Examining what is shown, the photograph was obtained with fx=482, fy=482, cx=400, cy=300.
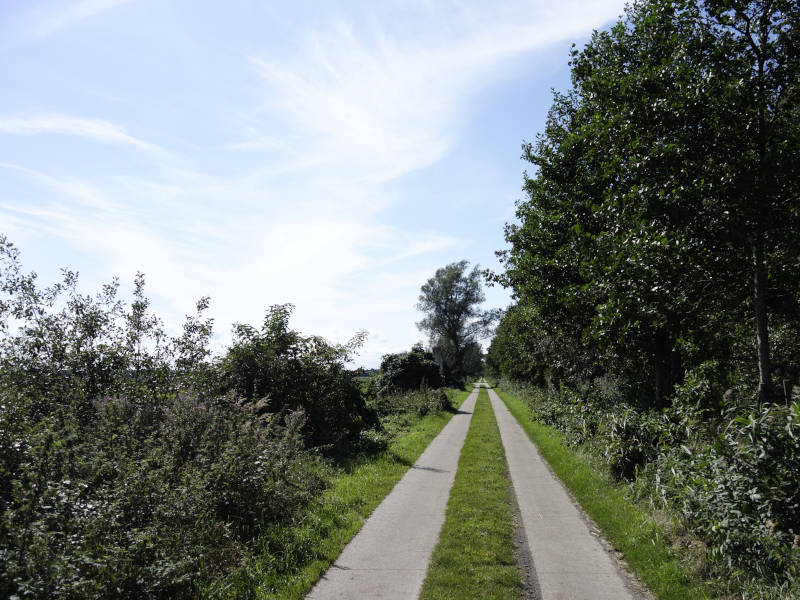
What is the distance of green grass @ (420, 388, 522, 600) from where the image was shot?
5426 mm

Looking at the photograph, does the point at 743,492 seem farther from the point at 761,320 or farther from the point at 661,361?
the point at 661,361

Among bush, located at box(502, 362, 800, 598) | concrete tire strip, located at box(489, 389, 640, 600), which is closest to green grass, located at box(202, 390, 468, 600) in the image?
concrete tire strip, located at box(489, 389, 640, 600)

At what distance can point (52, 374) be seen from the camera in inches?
338

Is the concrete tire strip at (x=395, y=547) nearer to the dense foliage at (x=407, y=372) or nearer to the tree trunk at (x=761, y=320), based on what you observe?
the tree trunk at (x=761, y=320)

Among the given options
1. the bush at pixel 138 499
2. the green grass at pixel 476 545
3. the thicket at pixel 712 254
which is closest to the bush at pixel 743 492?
the thicket at pixel 712 254

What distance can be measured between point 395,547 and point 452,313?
57908 millimetres

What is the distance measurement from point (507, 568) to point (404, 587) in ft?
4.56

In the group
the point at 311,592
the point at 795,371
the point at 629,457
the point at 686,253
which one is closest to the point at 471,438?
the point at 629,457

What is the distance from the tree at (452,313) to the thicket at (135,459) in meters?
50.7

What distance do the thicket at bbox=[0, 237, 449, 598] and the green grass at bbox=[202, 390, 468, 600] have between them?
0.17 meters

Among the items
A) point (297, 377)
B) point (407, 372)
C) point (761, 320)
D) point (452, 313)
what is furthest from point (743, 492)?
point (452, 313)

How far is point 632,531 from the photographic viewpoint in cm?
695

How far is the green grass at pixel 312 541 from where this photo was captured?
540 cm

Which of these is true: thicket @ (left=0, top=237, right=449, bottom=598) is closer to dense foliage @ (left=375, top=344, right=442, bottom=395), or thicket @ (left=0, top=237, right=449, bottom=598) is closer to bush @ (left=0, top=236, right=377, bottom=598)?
bush @ (left=0, top=236, right=377, bottom=598)
